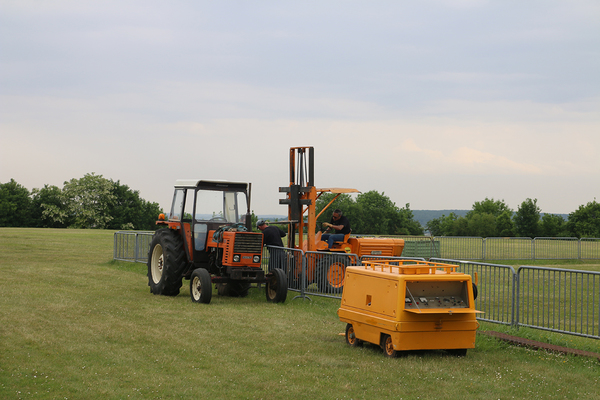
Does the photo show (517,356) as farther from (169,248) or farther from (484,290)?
(169,248)

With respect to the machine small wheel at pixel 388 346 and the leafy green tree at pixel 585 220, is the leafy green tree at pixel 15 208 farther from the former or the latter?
the machine small wheel at pixel 388 346

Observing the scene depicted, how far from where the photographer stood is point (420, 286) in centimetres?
820

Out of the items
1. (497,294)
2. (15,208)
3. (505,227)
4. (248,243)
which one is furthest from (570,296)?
(15,208)

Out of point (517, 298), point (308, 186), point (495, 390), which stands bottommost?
point (495, 390)

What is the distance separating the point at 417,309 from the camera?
7.81 meters

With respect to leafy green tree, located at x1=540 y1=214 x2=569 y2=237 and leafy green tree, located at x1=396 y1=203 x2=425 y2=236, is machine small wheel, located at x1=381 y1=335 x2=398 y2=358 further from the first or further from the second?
leafy green tree, located at x1=396 y1=203 x2=425 y2=236

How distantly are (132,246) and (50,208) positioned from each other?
66.1 m

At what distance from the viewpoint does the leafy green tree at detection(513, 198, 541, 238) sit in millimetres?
70750

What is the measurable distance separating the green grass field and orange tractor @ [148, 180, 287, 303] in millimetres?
924

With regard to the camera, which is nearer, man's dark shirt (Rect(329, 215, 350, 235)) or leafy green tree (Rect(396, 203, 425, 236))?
man's dark shirt (Rect(329, 215, 350, 235))

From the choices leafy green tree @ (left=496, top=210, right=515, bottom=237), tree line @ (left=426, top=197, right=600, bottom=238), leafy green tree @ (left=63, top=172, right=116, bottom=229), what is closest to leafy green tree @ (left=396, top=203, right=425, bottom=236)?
tree line @ (left=426, top=197, right=600, bottom=238)

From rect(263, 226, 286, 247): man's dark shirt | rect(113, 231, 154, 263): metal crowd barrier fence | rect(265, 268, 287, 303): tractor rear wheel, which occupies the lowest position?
rect(265, 268, 287, 303): tractor rear wheel

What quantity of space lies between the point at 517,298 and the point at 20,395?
696 cm

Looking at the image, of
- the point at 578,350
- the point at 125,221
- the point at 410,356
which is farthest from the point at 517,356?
the point at 125,221
